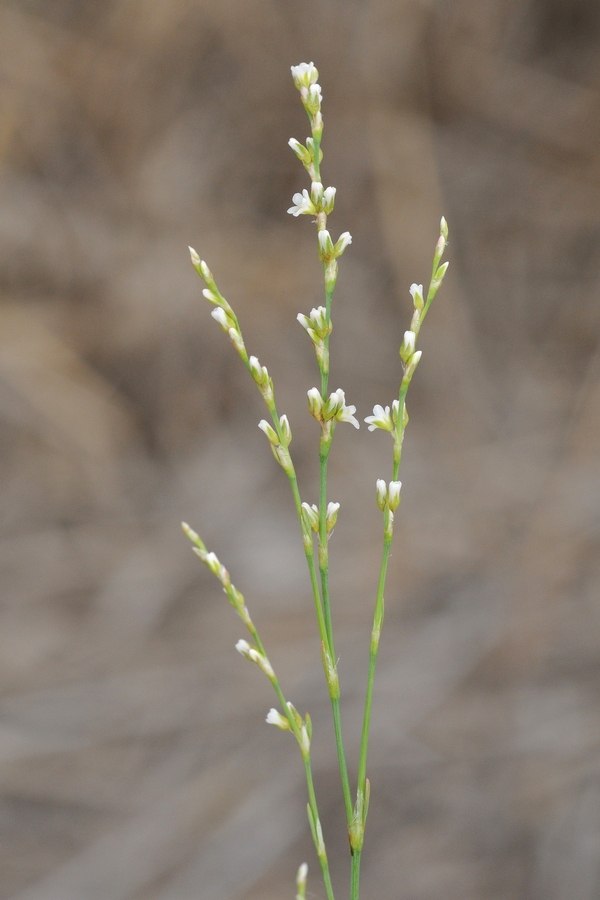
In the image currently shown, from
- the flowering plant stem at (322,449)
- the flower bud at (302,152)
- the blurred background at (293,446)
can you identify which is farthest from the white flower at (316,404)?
Result: the blurred background at (293,446)

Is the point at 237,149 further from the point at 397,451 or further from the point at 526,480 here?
the point at 397,451

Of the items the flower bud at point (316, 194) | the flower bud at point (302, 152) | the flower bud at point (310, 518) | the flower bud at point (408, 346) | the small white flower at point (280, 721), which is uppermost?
the flower bud at point (302, 152)

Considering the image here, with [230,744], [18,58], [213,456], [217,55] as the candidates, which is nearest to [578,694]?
[230,744]

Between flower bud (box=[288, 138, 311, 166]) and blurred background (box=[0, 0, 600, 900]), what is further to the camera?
blurred background (box=[0, 0, 600, 900])

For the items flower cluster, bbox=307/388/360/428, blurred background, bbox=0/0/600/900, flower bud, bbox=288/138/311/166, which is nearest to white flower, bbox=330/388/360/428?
flower cluster, bbox=307/388/360/428

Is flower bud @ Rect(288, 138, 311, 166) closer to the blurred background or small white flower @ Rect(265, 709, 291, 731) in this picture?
small white flower @ Rect(265, 709, 291, 731)

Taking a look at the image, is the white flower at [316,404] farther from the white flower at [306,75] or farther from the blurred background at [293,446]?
the blurred background at [293,446]

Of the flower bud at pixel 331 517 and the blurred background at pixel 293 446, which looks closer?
the flower bud at pixel 331 517

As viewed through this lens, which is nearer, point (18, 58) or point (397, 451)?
point (397, 451)
